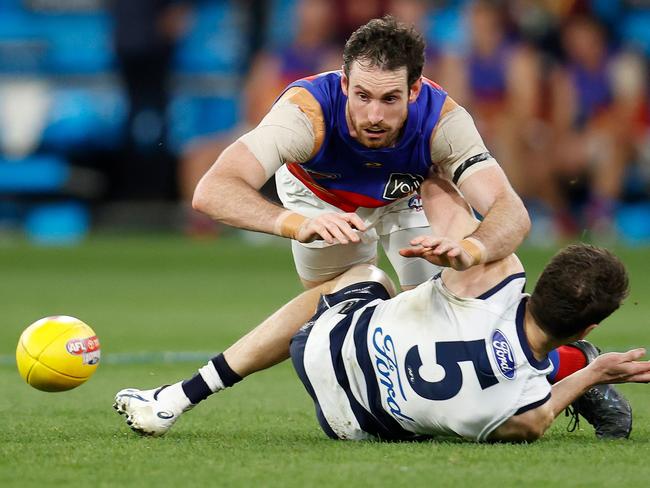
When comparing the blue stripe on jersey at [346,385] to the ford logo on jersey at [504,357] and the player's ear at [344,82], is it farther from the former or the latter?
the player's ear at [344,82]

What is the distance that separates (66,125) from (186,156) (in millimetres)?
1698

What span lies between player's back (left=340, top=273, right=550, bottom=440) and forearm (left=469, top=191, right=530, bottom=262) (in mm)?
125

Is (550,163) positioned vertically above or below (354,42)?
below

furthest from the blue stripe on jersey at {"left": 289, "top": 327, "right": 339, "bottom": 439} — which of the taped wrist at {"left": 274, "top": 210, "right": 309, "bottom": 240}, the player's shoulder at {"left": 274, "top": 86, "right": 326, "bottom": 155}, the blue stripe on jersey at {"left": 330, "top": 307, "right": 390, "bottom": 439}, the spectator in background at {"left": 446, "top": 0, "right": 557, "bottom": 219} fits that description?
the spectator in background at {"left": 446, "top": 0, "right": 557, "bottom": 219}

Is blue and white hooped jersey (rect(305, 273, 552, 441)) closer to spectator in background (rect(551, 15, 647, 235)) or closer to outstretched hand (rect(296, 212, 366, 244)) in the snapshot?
outstretched hand (rect(296, 212, 366, 244))

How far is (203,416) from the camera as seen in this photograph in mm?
6465

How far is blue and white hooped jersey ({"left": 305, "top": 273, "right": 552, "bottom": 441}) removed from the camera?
17.1 ft

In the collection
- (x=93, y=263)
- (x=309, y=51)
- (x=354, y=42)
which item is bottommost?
(x=93, y=263)

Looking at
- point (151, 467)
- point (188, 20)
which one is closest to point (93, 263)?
point (188, 20)

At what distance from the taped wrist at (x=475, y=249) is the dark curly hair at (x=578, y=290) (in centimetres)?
26

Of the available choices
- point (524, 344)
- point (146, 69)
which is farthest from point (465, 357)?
point (146, 69)

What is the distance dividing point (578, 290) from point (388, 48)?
1.38 m

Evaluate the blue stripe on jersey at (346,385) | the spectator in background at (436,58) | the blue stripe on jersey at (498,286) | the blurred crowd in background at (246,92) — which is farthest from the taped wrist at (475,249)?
the blurred crowd in background at (246,92)

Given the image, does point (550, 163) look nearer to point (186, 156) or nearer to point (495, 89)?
point (495, 89)
